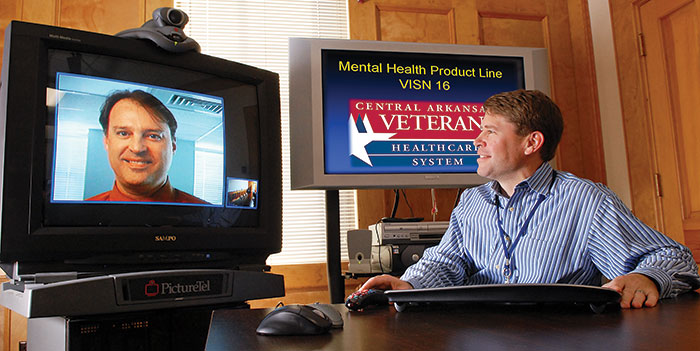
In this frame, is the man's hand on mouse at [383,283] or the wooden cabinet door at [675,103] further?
the wooden cabinet door at [675,103]

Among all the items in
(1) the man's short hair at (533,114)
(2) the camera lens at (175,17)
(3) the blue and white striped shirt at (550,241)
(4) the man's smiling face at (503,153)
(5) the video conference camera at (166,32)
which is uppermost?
(2) the camera lens at (175,17)

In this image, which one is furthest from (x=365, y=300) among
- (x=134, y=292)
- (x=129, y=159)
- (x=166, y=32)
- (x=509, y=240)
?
(x=166, y=32)

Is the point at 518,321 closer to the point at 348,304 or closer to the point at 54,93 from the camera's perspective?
the point at 348,304

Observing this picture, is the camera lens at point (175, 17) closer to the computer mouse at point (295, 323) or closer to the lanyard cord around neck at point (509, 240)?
the lanyard cord around neck at point (509, 240)

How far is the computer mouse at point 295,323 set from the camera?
63cm

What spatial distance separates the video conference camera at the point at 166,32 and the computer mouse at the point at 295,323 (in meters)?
1.43

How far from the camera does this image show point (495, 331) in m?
0.59

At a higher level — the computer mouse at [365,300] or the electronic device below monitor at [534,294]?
the electronic device below monitor at [534,294]

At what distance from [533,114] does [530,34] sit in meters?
1.83

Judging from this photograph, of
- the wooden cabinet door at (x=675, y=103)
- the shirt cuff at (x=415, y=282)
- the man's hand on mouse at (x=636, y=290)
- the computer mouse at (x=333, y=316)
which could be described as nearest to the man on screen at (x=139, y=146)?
the shirt cuff at (x=415, y=282)

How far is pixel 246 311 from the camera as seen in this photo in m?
0.95

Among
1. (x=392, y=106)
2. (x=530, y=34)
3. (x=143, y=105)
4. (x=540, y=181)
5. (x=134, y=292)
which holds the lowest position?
(x=134, y=292)

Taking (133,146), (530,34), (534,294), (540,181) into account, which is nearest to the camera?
(534,294)

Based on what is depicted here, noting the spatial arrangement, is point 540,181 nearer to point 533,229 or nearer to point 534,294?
point 533,229
